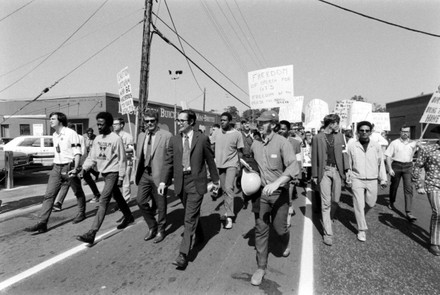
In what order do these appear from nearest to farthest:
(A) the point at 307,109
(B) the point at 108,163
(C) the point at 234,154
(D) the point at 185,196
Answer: (D) the point at 185,196 < (B) the point at 108,163 < (C) the point at 234,154 < (A) the point at 307,109

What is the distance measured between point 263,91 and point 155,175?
5.73 meters

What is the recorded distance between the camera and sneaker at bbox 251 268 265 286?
2.93 m

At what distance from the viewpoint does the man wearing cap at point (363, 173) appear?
14.2ft

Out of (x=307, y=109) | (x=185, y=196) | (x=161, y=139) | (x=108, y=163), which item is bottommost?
(x=185, y=196)

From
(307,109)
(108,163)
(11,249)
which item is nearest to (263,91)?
(307,109)

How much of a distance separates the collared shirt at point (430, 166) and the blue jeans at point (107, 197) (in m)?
4.99

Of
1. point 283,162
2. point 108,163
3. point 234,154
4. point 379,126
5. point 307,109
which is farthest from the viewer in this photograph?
point 379,126

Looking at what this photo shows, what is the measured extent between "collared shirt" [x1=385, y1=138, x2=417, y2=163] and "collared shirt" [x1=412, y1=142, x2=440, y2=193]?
2118 mm

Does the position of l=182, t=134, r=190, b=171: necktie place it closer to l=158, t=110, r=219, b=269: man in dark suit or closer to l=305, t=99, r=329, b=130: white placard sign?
l=158, t=110, r=219, b=269: man in dark suit

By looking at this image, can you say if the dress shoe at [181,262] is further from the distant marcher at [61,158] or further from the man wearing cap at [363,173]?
the man wearing cap at [363,173]

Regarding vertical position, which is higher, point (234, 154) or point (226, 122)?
point (226, 122)

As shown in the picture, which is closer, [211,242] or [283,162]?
[283,162]

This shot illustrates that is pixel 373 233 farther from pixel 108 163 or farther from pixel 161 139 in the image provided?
pixel 108 163

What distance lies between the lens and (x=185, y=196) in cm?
Result: 383
